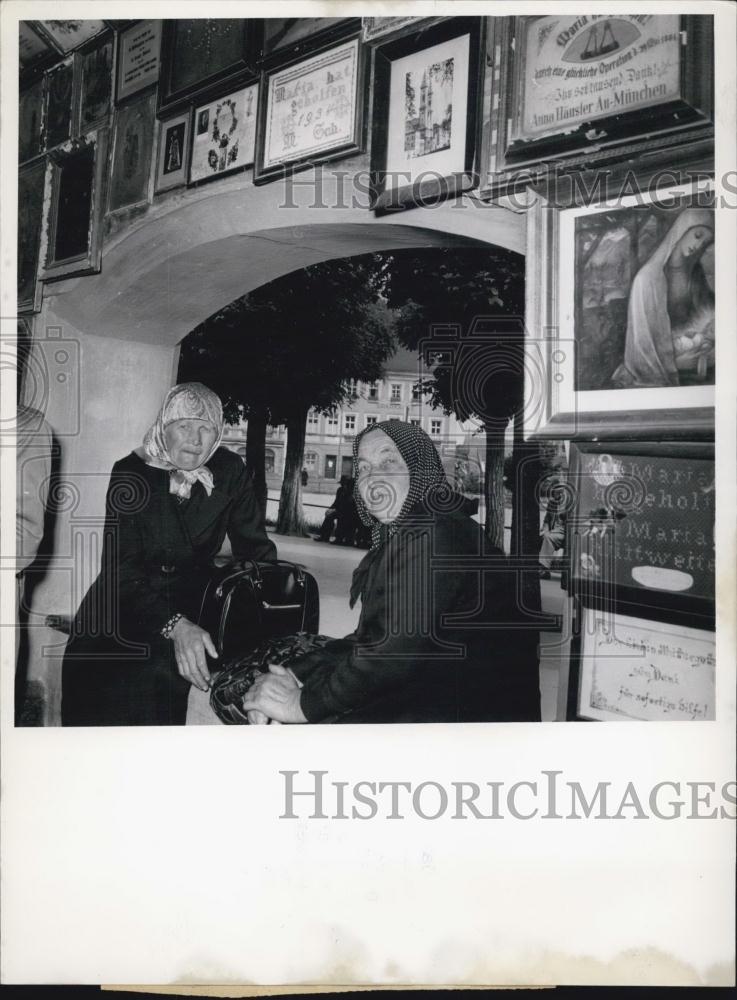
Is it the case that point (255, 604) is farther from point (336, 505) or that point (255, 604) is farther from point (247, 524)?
point (336, 505)

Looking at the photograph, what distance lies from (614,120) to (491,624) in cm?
128

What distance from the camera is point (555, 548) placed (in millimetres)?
2094

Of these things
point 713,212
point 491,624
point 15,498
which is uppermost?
point 713,212

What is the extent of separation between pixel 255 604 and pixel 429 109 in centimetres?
137

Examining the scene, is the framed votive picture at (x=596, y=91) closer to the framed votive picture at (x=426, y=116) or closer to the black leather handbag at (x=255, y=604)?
the framed votive picture at (x=426, y=116)

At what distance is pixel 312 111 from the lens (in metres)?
2.20

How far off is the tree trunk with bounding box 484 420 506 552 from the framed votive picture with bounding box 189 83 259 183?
3.29 feet

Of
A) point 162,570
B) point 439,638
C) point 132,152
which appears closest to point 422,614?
point 439,638

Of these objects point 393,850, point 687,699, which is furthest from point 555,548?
point 393,850

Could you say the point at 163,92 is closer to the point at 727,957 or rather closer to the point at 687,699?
the point at 687,699

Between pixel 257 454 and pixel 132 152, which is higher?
pixel 132 152

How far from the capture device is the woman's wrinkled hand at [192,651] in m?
2.20

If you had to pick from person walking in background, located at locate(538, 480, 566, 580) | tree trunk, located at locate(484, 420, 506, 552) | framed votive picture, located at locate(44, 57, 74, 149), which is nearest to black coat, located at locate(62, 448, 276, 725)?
tree trunk, located at locate(484, 420, 506, 552)

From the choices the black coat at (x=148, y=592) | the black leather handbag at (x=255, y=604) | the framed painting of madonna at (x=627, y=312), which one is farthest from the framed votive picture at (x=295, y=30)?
the black leather handbag at (x=255, y=604)
